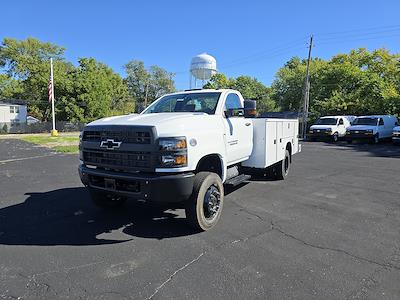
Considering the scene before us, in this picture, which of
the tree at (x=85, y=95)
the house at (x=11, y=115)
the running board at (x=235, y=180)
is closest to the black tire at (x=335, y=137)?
the running board at (x=235, y=180)

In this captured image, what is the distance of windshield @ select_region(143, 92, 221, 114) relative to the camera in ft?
20.4

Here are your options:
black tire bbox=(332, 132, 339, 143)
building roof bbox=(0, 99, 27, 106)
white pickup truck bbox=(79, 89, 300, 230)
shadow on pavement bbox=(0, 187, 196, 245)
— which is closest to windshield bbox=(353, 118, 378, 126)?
black tire bbox=(332, 132, 339, 143)

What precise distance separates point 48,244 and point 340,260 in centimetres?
374

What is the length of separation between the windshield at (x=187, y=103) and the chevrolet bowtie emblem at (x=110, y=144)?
1772mm

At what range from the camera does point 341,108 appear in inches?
1442

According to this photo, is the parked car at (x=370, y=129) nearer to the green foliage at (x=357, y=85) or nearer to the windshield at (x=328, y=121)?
the windshield at (x=328, y=121)

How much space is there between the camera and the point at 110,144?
495 cm

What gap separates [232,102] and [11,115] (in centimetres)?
4759

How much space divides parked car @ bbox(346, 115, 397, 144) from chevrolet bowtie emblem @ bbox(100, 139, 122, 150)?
23.5 metres

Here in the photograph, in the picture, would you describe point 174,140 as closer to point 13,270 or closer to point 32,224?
point 13,270

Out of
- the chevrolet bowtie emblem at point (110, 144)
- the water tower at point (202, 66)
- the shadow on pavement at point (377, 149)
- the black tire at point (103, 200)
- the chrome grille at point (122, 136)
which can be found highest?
the water tower at point (202, 66)

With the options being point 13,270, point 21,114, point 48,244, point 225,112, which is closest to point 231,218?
point 225,112

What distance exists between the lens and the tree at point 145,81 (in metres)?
84.6

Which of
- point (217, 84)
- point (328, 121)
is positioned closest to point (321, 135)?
point (328, 121)
